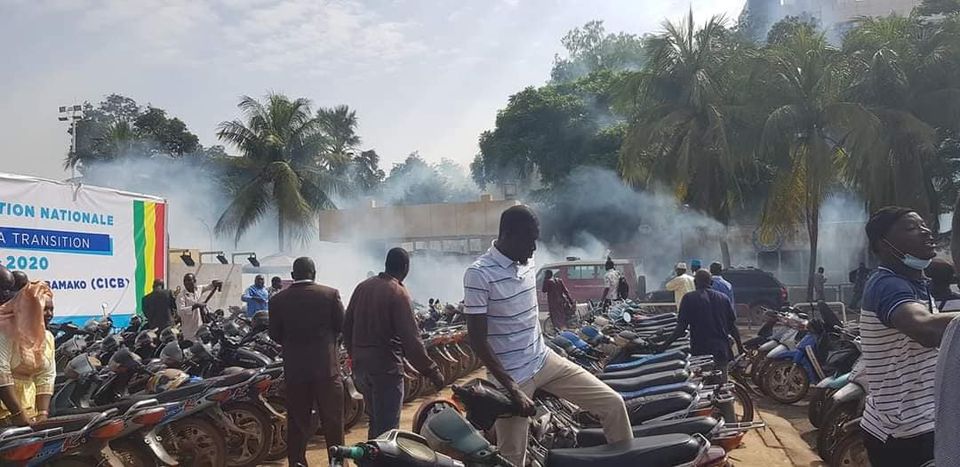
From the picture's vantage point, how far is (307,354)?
558cm

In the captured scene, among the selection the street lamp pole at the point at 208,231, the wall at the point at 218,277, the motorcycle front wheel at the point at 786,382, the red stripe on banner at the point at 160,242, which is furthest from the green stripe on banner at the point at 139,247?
the street lamp pole at the point at 208,231

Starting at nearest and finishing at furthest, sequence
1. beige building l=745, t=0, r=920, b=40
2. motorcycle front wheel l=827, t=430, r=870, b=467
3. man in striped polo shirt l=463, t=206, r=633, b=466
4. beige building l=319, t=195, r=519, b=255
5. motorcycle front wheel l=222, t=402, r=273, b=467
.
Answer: man in striped polo shirt l=463, t=206, r=633, b=466
motorcycle front wheel l=827, t=430, r=870, b=467
motorcycle front wheel l=222, t=402, r=273, b=467
beige building l=319, t=195, r=519, b=255
beige building l=745, t=0, r=920, b=40

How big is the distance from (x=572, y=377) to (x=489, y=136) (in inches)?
1437

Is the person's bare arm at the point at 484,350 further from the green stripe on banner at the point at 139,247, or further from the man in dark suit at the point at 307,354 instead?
→ the green stripe on banner at the point at 139,247

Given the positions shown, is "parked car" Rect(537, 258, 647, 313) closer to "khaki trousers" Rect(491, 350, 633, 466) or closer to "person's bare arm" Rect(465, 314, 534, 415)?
"khaki trousers" Rect(491, 350, 633, 466)

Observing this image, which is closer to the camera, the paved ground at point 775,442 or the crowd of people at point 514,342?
the crowd of people at point 514,342

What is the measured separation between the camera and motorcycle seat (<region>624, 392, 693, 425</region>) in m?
4.87

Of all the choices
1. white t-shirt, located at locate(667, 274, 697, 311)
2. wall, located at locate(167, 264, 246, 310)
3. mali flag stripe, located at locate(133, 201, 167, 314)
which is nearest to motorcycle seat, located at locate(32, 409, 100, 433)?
mali flag stripe, located at locate(133, 201, 167, 314)

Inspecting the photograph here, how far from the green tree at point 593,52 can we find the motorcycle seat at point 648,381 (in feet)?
147

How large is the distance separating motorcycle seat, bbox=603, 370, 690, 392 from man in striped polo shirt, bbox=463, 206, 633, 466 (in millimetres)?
1281

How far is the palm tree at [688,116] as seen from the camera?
22.6 metres

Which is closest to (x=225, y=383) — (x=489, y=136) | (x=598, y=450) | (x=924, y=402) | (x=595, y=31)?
(x=598, y=450)

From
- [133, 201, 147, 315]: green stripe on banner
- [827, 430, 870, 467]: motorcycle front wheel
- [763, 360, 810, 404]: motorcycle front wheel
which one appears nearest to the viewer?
[827, 430, 870, 467]: motorcycle front wheel

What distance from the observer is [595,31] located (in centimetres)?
5350
